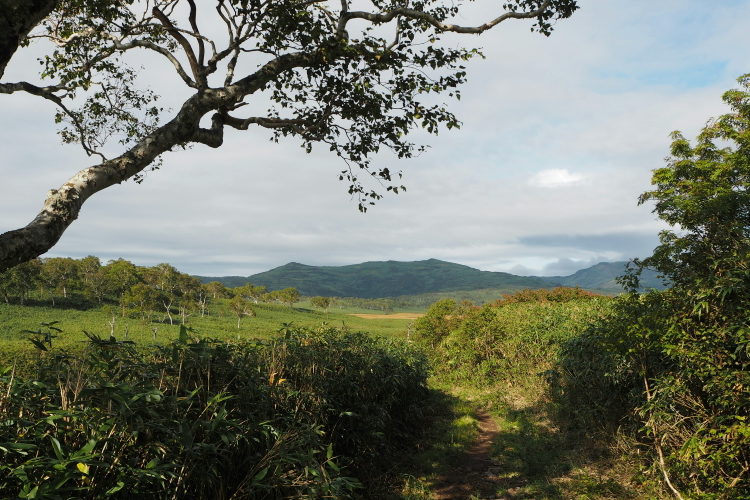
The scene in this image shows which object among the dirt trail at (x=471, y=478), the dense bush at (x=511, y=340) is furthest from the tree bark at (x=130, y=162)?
the dense bush at (x=511, y=340)

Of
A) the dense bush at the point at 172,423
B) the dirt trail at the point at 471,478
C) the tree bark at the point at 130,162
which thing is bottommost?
the dirt trail at the point at 471,478

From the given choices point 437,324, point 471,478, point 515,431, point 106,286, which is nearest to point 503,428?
point 515,431

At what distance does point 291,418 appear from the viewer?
4941 mm

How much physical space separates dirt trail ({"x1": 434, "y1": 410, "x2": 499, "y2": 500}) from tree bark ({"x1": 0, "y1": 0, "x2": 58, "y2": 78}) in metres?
8.15

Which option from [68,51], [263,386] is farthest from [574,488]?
[68,51]

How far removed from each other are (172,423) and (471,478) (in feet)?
19.6

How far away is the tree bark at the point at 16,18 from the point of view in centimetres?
381

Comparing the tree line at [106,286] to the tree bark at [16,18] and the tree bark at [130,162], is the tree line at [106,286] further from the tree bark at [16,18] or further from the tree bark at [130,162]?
the tree bark at [16,18]

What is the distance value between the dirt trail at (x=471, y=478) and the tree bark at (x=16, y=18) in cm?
815

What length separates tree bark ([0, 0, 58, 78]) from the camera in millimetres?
3809

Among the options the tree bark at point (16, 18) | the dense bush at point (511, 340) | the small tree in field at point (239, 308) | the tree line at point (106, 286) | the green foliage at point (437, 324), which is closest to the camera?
the tree bark at point (16, 18)

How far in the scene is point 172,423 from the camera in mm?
3461

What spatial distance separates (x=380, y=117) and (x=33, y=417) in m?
7.63

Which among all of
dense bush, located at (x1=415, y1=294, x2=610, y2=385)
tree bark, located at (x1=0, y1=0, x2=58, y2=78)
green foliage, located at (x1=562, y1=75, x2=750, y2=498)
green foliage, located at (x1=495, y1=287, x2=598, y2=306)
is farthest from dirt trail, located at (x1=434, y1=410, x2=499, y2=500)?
green foliage, located at (x1=495, y1=287, x2=598, y2=306)
